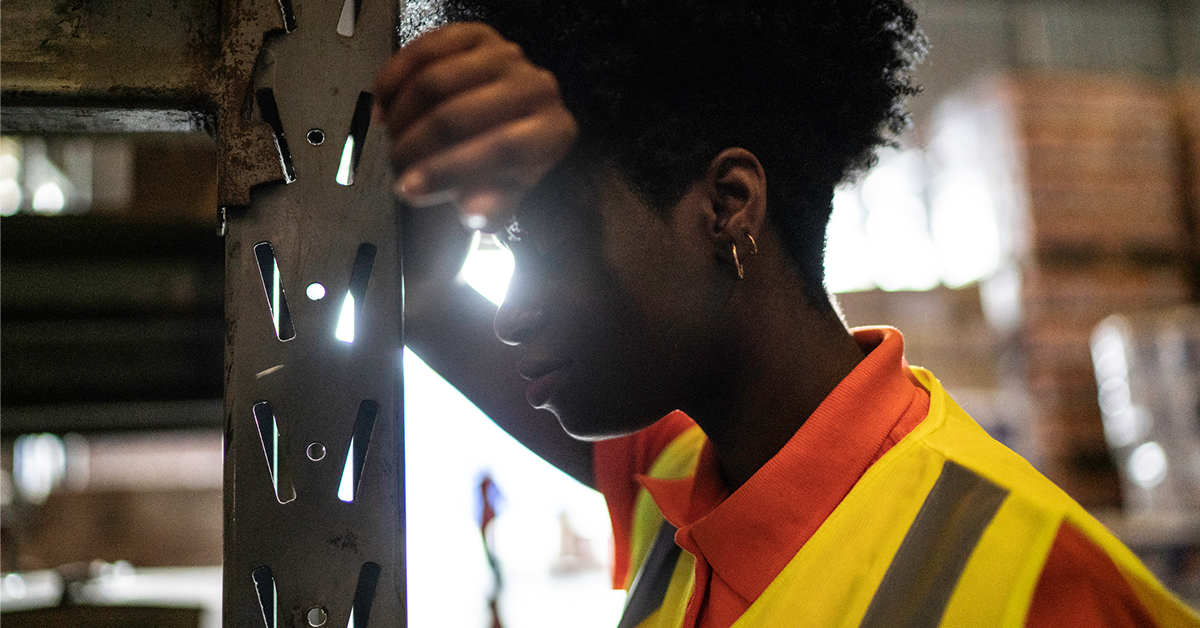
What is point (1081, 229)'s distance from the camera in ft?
20.3

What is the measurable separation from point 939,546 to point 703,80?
20.0 inches

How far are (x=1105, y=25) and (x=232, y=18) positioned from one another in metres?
11.3

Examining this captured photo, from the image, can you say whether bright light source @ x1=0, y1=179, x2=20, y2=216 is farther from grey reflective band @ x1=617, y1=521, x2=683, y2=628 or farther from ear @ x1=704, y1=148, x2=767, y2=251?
ear @ x1=704, y1=148, x2=767, y2=251

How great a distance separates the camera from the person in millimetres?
797

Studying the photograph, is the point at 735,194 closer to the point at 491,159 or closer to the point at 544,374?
the point at 544,374

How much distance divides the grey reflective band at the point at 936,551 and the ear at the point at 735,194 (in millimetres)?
308

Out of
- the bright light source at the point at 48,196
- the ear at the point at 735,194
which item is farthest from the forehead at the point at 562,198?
the bright light source at the point at 48,196

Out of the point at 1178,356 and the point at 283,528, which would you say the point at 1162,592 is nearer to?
the point at 283,528

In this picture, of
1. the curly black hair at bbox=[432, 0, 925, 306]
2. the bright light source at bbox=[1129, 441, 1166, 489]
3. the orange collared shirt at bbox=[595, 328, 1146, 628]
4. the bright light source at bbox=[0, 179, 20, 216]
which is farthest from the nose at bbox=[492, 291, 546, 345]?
the bright light source at bbox=[1129, 441, 1166, 489]

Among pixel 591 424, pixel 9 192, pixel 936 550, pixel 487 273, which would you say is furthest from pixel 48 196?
pixel 936 550

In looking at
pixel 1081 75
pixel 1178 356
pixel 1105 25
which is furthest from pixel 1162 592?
pixel 1105 25

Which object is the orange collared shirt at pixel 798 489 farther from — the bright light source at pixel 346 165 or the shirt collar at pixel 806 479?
the bright light source at pixel 346 165

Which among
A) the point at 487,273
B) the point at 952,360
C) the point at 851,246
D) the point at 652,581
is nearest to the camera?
the point at 652,581

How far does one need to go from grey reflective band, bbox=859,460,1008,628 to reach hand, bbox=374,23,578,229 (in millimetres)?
453
